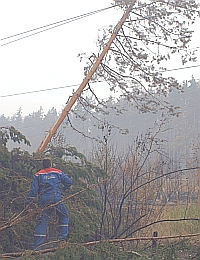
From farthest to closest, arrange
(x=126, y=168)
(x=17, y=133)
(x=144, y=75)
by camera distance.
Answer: (x=144, y=75) < (x=17, y=133) < (x=126, y=168)

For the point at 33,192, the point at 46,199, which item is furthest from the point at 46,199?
the point at 33,192

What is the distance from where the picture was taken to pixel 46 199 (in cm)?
555

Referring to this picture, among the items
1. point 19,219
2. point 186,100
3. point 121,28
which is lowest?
point 19,219

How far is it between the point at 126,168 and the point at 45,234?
1973mm

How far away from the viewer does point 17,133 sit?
733 cm

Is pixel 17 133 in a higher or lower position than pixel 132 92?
Result: lower

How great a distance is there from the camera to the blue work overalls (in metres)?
5.50

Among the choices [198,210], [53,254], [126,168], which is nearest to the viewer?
[53,254]

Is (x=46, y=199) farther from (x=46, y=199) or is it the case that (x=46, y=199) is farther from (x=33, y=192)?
(x=33, y=192)

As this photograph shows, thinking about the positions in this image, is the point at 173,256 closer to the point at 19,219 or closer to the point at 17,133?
the point at 19,219

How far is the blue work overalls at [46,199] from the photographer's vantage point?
5.50m

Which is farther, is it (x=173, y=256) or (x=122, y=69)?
(x=122, y=69)

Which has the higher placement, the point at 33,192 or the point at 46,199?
the point at 33,192

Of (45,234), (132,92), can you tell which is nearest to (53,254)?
(45,234)
